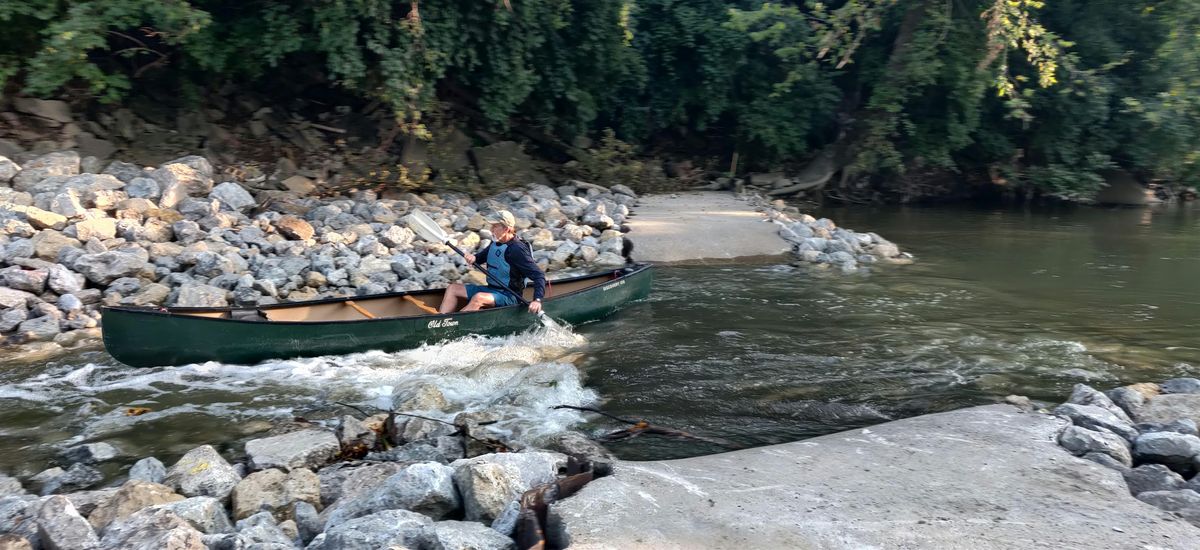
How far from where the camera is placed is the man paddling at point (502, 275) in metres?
8.09

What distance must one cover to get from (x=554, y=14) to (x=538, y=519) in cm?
1251

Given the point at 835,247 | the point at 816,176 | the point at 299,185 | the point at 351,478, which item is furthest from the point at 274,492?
the point at 816,176

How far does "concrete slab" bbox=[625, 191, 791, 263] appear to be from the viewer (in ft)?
41.4

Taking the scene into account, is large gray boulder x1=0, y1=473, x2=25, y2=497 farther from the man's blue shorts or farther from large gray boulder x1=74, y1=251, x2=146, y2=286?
large gray boulder x1=74, y1=251, x2=146, y2=286

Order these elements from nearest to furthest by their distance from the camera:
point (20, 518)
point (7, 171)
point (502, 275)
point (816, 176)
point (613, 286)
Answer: point (20, 518)
point (502, 275)
point (613, 286)
point (7, 171)
point (816, 176)

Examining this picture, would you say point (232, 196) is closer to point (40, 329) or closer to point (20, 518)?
point (40, 329)

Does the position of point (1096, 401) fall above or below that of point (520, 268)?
below

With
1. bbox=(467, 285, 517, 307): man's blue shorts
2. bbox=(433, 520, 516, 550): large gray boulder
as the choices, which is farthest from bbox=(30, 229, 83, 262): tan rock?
bbox=(433, 520, 516, 550): large gray boulder

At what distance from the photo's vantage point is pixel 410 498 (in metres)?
4.06

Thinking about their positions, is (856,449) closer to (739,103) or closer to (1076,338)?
(1076,338)

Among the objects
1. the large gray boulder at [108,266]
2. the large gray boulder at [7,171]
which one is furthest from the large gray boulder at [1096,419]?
the large gray boulder at [7,171]

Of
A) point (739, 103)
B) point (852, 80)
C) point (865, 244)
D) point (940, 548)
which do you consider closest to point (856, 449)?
point (940, 548)

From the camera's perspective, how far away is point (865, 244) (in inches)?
526

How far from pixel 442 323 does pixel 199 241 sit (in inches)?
176
